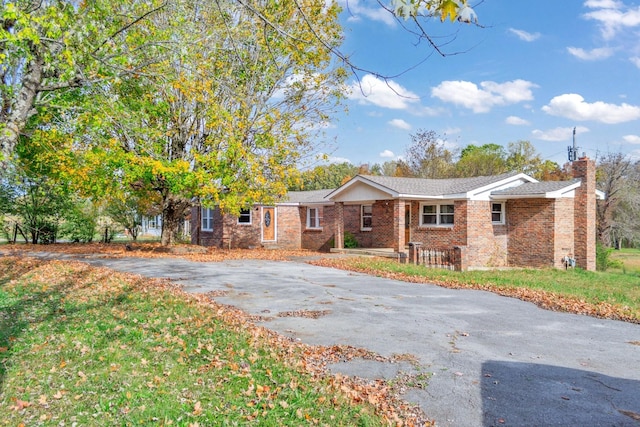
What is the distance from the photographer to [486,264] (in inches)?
789

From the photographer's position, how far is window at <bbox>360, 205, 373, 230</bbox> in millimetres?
24620

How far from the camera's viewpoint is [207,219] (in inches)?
1101

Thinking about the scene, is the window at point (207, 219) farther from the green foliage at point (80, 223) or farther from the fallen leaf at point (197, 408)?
the fallen leaf at point (197, 408)

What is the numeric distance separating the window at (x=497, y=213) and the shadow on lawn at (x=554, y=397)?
15.4 meters

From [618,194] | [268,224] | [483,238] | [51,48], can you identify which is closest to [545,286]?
[483,238]

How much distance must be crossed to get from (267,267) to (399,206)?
7.28m

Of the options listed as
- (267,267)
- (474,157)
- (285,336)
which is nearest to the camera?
(285,336)

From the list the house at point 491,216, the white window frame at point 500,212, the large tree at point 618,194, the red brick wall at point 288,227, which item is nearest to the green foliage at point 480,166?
the large tree at point 618,194

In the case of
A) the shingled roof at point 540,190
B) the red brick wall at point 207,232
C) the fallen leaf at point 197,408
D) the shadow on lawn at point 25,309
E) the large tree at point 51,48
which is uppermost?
the large tree at point 51,48

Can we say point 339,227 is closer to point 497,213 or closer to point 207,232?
point 497,213

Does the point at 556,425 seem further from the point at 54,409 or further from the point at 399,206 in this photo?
the point at 399,206

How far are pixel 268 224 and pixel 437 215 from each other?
10.3 metres

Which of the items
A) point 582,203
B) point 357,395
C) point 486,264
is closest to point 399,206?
point 486,264

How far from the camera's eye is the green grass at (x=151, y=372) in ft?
14.0
